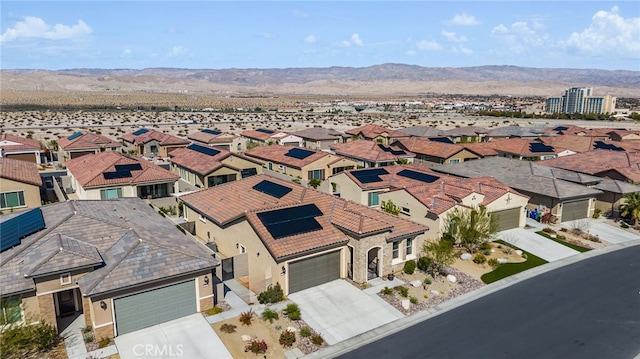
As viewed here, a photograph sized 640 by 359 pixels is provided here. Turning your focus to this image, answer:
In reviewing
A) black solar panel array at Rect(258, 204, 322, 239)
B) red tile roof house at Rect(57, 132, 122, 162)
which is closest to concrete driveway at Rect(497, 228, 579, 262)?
black solar panel array at Rect(258, 204, 322, 239)

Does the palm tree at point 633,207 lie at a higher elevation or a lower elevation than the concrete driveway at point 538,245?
higher

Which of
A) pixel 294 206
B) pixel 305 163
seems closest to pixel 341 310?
pixel 294 206

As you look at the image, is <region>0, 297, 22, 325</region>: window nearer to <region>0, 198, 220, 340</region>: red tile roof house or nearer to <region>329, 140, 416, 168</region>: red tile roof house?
<region>0, 198, 220, 340</region>: red tile roof house

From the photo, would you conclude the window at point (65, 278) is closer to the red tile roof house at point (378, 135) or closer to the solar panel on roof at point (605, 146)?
the red tile roof house at point (378, 135)

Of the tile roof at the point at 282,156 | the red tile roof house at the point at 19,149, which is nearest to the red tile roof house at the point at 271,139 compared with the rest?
the tile roof at the point at 282,156

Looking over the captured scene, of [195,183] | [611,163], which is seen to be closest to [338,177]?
[195,183]

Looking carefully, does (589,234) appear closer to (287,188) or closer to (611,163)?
(611,163)
